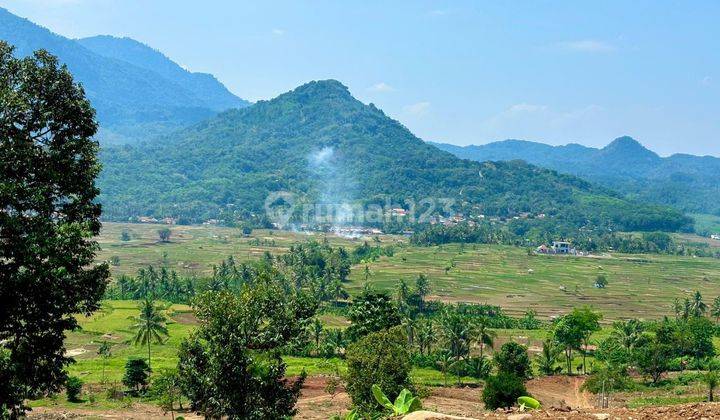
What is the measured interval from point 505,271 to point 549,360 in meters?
79.2

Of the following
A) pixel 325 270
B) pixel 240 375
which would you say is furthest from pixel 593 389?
pixel 325 270

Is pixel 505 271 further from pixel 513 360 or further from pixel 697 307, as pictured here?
pixel 513 360

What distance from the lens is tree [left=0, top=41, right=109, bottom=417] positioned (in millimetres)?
14320

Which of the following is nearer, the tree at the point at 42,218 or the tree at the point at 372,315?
the tree at the point at 42,218

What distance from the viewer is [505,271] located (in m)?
136

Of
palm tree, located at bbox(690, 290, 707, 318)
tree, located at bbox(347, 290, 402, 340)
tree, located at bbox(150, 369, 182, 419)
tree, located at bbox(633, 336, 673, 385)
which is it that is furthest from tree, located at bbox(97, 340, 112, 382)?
palm tree, located at bbox(690, 290, 707, 318)

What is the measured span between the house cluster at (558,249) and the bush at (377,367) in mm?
152919

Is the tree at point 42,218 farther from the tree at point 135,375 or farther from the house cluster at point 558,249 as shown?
the house cluster at point 558,249

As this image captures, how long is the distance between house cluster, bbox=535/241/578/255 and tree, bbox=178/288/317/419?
529ft

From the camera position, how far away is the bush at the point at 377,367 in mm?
27656

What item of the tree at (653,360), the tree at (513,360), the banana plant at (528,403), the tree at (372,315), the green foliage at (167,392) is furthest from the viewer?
the tree at (653,360)

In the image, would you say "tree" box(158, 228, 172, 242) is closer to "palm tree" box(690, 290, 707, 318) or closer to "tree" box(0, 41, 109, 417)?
"palm tree" box(690, 290, 707, 318)

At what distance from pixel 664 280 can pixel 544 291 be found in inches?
1280

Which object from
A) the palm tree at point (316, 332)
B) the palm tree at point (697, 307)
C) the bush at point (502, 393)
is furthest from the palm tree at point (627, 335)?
the palm tree at point (316, 332)
